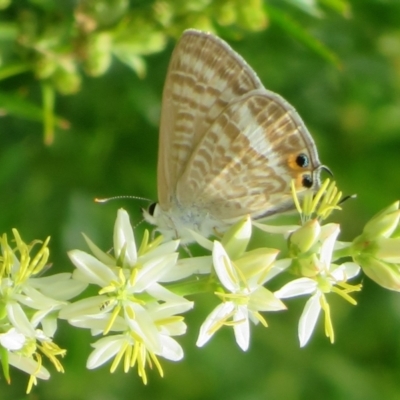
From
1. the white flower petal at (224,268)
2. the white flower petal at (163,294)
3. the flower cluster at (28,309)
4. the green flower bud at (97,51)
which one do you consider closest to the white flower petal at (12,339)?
the flower cluster at (28,309)

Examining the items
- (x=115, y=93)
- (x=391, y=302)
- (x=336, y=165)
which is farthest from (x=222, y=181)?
(x=391, y=302)

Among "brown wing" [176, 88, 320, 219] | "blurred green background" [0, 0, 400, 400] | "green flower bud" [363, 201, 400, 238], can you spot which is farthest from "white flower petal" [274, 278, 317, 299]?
"blurred green background" [0, 0, 400, 400]

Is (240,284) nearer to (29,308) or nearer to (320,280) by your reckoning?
(320,280)

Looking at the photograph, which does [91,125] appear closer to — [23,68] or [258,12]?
[23,68]

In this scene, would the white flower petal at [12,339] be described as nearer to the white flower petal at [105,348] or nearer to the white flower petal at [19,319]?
the white flower petal at [19,319]

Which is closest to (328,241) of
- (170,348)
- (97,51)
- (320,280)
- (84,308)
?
(320,280)
